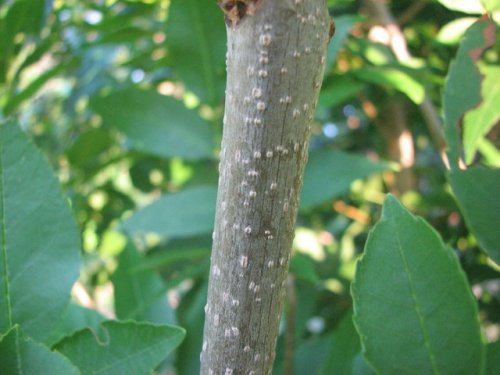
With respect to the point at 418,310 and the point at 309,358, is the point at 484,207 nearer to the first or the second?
the point at 418,310

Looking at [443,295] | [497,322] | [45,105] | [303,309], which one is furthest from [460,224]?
[45,105]

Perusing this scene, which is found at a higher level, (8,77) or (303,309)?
(8,77)

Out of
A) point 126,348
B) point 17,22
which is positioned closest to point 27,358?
point 126,348

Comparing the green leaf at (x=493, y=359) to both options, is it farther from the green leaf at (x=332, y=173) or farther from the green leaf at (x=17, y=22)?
the green leaf at (x=17, y=22)

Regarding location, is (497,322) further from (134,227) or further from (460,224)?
(134,227)

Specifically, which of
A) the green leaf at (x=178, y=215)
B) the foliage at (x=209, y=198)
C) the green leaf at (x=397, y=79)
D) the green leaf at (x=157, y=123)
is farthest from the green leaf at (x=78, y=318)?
the green leaf at (x=397, y=79)

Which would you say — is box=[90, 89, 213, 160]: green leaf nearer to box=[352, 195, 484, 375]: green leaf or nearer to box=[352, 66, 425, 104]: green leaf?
box=[352, 66, 425, 104]: green leaf
